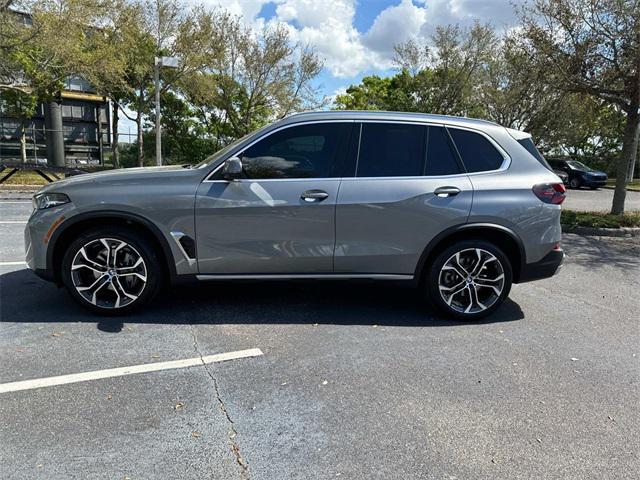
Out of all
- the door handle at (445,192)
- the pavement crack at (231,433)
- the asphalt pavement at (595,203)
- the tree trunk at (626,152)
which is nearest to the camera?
the pavement crack at (231,433)

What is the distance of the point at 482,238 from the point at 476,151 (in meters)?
0.80

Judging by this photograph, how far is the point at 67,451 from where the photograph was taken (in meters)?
2.46

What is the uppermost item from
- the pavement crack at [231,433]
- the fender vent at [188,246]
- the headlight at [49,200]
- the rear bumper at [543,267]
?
the headlight at [49,200]

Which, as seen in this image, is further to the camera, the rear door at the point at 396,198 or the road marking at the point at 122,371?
the rear door at the point at 396,198

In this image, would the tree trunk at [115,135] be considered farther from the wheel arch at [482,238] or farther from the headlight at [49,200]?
the wheel arch at [482,238]

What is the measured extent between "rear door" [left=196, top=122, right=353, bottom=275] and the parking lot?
1.44 ft

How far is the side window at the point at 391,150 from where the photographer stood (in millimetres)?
4273

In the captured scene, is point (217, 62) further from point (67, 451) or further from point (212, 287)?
point (67, 451)

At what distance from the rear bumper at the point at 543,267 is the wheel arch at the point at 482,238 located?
52 millimetres

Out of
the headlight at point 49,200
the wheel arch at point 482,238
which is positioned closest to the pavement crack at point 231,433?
the headlight at point 49,200

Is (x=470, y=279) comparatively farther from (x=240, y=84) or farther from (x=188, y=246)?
(x=240, y=84)

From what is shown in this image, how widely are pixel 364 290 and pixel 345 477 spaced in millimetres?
3040

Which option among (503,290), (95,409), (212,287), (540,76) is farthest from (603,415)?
(540,76)

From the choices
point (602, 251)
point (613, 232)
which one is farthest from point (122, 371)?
Result: point (613, 232)
